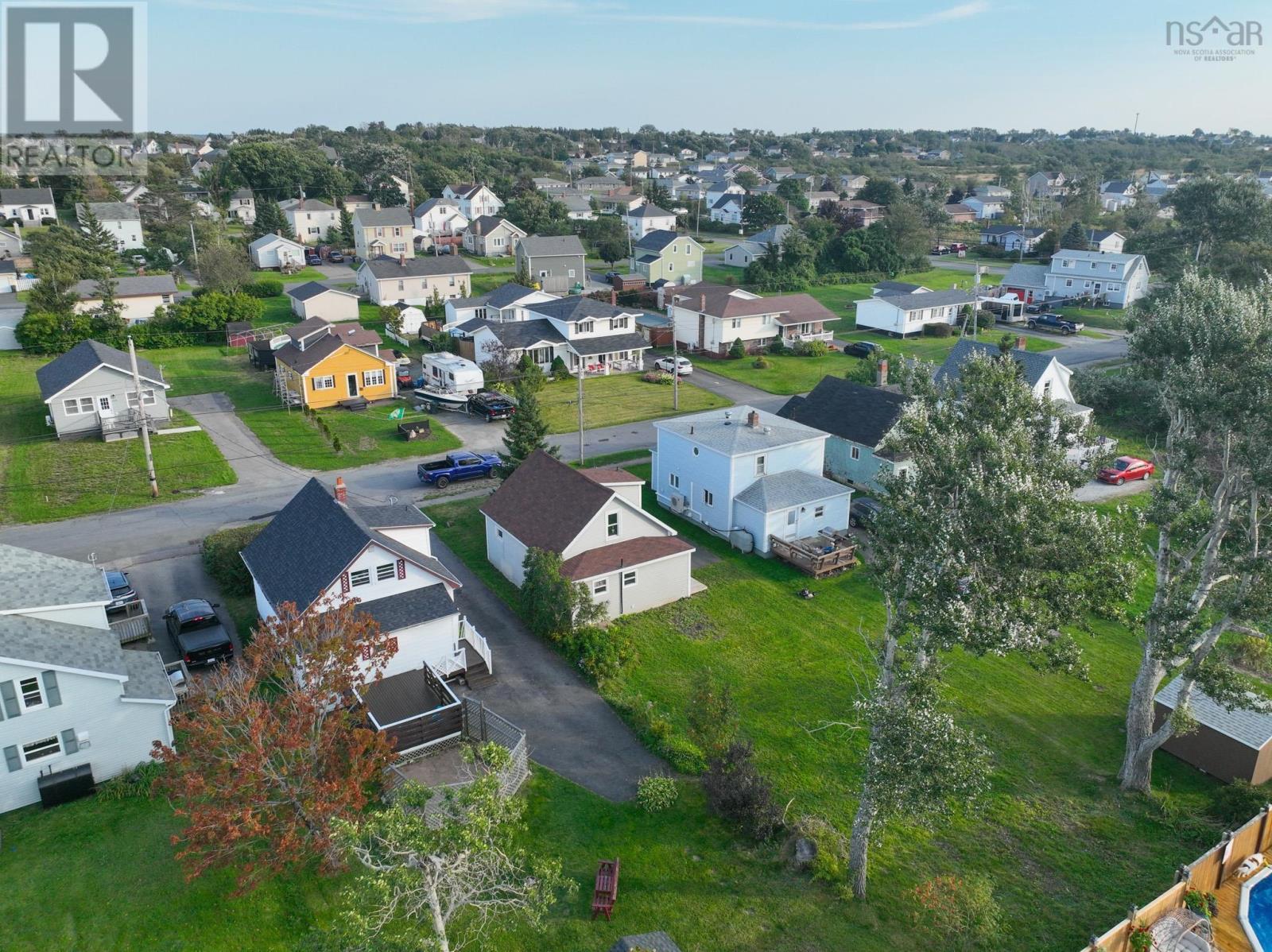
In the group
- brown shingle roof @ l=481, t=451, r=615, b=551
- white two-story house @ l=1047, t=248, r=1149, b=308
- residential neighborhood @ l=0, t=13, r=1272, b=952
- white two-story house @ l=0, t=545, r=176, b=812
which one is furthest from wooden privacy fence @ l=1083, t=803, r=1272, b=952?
white two-story house @ l=1047, t=248, r=1149, b=308

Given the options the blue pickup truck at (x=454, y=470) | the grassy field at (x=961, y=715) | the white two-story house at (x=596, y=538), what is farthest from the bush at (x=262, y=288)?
the grassy field at (x=961, y=715)

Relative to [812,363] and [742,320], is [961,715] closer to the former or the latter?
[812,363]

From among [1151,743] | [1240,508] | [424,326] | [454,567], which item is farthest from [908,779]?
[424,326]

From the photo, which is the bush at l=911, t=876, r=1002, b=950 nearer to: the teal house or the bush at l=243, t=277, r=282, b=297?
the teal house

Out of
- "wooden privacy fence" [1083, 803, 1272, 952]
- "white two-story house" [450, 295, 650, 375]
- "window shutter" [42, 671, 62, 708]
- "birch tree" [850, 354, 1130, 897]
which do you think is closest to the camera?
"wooden privacy fence" [1083, 803, 1272, 952]

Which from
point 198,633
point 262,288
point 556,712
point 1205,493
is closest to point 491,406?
point 198,633

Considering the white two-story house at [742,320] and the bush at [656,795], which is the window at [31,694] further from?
the white two-story house at [742,320]

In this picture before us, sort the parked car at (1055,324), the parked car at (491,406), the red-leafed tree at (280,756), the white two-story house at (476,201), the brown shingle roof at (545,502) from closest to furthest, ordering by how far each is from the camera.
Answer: the red-leafed tree at (280,756) < the brown shingle roof at (545,502) < the parked car at (491,406) < the parked car at (1055,324) < the white two-story house at (476,201)
